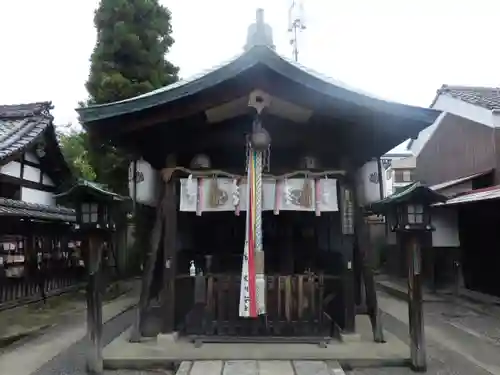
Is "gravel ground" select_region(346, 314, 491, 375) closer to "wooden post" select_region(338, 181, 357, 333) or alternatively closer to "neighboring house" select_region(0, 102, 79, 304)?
"wooden post" select_region(338, 181, 357, 333)

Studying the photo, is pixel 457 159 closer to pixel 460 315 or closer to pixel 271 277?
pixel 460 315

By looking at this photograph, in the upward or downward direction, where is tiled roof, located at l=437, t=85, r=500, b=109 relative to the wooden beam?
upward

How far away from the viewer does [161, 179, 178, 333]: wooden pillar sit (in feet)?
25.7

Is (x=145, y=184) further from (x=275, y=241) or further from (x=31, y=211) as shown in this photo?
(x=31, y=211)

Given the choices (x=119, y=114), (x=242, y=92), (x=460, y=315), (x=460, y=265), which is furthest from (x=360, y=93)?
(x=460, y=265)

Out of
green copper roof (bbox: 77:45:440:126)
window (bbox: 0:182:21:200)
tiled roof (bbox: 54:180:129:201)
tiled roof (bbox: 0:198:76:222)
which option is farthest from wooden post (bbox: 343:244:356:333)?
window (bbox: 0:182:21:200)

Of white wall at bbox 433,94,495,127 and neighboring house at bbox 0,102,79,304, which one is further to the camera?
white wall at bbox 433,94,495,127

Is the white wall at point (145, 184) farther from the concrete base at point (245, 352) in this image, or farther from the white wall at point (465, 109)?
the white wall at point (465, 109)

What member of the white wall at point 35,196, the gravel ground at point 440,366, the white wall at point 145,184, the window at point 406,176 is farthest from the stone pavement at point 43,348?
the window at point 406,176

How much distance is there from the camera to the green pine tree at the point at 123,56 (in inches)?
621

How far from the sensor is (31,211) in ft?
Result: 41.3

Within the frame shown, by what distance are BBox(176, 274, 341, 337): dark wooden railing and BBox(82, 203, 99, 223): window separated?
7.46ft

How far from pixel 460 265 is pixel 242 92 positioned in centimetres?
1159

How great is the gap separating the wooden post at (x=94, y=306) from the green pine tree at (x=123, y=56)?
30.5 ft
